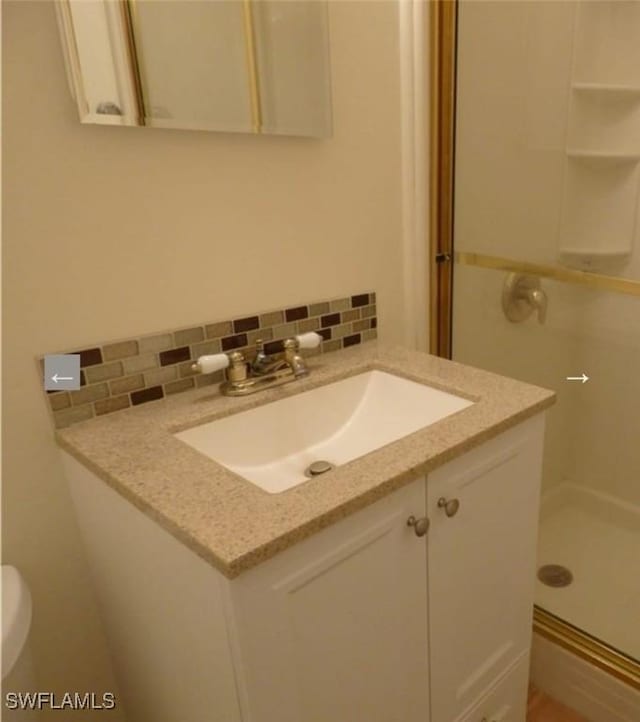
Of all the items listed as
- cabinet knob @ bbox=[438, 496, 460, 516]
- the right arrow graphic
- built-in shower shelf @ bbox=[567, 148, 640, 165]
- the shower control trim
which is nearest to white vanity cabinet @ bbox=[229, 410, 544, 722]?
cabinet knob @ bbox=[438, 496, 460, 516]

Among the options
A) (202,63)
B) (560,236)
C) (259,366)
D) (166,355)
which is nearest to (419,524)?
(259,366)

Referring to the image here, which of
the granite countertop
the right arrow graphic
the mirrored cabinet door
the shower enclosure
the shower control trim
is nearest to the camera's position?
the granite countertop

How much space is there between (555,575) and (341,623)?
3.80ft

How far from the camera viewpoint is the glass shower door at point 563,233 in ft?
4.71

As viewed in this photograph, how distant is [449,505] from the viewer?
84cm

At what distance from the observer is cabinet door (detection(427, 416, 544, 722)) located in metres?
0.87

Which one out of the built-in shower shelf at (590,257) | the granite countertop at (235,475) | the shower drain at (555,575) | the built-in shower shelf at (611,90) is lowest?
the shower drain at (555,575)

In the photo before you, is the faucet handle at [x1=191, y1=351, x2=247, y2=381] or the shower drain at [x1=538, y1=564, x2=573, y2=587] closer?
the faucet handle at [x1=191, y1=351, x2=247, y2=381]

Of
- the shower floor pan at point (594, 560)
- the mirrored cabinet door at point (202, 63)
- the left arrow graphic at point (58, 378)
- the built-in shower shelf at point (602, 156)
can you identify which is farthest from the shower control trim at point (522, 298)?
the left arrow graphic at point (58, 378)

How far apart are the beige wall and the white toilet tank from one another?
4.8 inches

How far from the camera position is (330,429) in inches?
44.0

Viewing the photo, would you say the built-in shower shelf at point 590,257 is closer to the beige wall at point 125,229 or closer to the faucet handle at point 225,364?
the beige wall at point 125,229

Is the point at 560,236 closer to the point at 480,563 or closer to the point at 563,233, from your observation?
the point at 563,233

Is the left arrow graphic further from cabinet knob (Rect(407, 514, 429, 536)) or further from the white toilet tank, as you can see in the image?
cabinet knob (Rect(407, 514, 429, 536))
